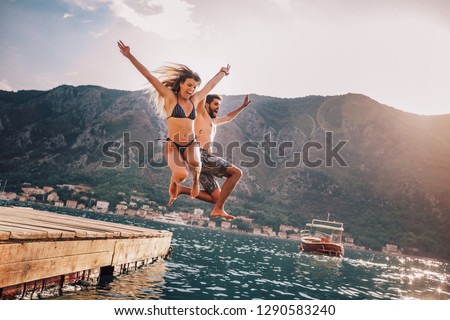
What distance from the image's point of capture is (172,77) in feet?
13.1

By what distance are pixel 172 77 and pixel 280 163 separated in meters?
158

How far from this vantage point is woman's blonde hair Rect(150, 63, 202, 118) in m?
3.91

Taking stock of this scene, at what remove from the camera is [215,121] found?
178 inches

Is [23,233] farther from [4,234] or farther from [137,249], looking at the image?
[137,249]

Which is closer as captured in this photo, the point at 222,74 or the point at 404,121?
the point at 222,74

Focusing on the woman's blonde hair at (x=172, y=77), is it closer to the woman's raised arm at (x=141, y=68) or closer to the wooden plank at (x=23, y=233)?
the woman's raised arm at (x=141, y=68)

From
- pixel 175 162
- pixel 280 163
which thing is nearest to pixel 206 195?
pixel 175 162

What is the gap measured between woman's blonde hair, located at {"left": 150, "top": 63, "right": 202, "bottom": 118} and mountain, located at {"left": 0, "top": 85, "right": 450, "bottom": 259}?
114 m

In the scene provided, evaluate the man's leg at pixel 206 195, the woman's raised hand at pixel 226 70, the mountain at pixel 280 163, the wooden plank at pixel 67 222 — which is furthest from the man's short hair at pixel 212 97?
the mountain at pixel 280 163

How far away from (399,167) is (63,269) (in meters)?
160

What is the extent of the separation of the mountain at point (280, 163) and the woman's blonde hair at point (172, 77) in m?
114

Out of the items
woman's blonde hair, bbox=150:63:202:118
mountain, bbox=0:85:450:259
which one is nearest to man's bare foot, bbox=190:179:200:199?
woman's blonde hair, bbox=150:63:202:118
